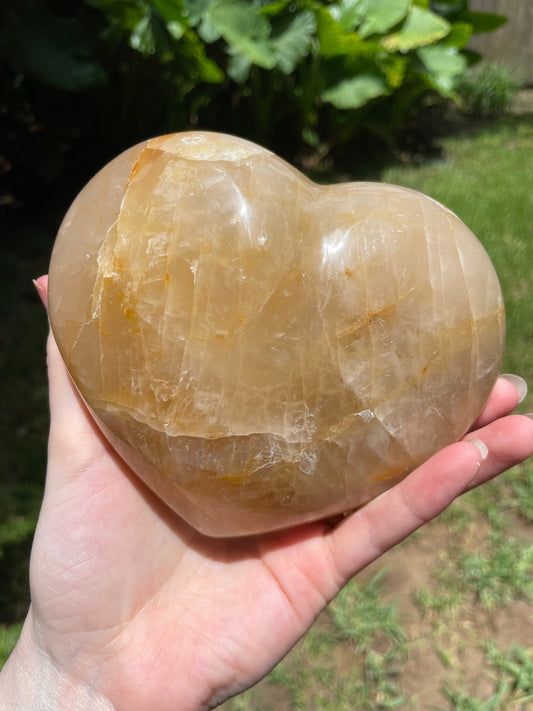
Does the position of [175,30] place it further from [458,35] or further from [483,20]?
[483,20]

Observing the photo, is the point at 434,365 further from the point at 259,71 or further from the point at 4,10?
the point at 259,71

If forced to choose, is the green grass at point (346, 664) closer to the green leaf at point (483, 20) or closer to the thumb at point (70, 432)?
the thumb at point (70, 432)

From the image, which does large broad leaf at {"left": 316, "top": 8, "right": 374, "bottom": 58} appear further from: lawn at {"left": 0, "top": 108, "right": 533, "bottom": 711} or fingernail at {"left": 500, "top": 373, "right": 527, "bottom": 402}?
fingernail at {"left": 500, "top": 373, "right": 527, "bottom": 402}

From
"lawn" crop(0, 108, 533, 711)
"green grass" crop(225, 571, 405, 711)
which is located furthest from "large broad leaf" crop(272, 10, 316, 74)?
"green grass" crop(225, 571, 405, 711)

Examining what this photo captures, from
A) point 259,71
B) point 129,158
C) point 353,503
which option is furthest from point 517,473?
point 259,71

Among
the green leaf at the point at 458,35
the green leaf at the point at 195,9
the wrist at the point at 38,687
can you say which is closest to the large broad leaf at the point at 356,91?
the green leaf at the point at 458,35

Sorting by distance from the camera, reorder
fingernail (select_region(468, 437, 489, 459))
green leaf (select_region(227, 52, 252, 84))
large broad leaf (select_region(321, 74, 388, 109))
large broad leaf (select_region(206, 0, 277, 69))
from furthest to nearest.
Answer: large broad leaf (select_region(321, 74, 388, 109)) → green leaf (select_region(227, 52, 252, 84)) → large broad leaf (select_region(206, 0, 277, 69)) → fingernail (select_region(468, 437, 489, 459))
